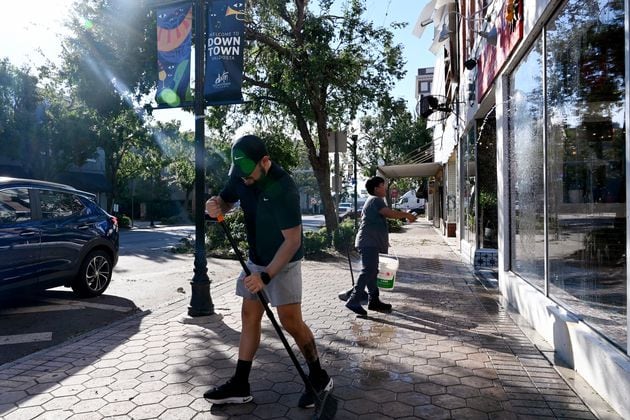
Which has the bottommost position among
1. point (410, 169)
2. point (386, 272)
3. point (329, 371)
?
point (329, 371)

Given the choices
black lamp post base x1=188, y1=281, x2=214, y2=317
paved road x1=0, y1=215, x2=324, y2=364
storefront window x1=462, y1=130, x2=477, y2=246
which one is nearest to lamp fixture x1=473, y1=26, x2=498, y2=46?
storefront window x1=462, y1=130, x2=477, y2=246

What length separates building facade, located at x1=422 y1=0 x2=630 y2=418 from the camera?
3.85m

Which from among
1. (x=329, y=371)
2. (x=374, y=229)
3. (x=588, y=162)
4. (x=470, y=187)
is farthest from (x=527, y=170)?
(x=470, y=187)

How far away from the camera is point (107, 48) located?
11227mm

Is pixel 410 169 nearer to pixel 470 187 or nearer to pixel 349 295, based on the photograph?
pixel 470 187

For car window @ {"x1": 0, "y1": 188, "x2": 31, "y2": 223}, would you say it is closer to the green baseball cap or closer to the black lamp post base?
the black lamp post base

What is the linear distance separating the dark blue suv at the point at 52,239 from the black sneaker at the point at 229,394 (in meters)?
3.60

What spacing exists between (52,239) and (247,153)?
4.30 metres

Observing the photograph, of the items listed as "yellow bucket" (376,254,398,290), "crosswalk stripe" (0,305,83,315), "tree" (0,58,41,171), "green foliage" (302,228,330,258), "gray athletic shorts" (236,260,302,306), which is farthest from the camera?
"tree" (0,58,41,171)

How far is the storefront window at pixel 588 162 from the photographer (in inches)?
155

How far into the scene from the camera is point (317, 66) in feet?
37.5

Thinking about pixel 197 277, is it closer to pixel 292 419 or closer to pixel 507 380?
pixel 292 419

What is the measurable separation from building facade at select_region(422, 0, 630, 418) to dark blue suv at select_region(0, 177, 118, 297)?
575 cm

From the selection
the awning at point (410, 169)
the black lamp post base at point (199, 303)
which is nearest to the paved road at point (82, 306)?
the black lamp post base at point (199, 303)
